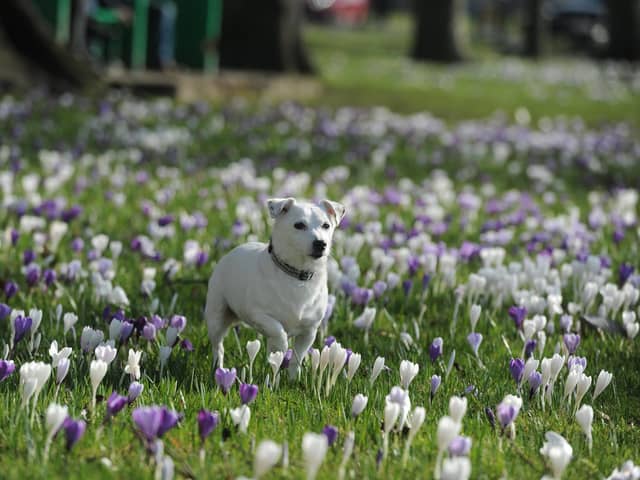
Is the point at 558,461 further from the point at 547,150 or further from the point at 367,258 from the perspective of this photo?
the point at 547,150

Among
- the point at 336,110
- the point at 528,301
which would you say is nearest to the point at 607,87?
the point at 336,110

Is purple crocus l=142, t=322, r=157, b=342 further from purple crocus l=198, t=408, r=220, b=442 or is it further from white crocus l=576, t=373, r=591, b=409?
white crocus l=576, t=373, r=591, b=409

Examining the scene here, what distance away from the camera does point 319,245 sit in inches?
153

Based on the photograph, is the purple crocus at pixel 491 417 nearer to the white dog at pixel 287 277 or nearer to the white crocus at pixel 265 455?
the white dog at pixel 287 277

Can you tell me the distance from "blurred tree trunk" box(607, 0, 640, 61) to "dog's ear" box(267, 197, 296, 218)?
36.6 m

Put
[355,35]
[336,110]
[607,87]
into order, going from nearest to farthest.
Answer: [336,110], [607,87], [355,35]

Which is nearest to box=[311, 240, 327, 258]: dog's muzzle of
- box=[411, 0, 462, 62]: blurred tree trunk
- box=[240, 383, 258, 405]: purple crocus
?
box=[240, 383, 258, 405]: purple crocus

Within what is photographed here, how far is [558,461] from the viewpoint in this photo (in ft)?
9.69

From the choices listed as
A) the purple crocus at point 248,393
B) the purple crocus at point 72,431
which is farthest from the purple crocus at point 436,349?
the purple crocus at point 72,431

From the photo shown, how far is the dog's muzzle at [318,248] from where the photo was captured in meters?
3.89

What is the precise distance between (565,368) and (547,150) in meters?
9.13

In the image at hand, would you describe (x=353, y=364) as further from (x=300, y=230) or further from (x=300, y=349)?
(x=300, y=230)

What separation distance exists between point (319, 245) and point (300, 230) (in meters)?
0.10

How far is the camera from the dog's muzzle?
3.89m
